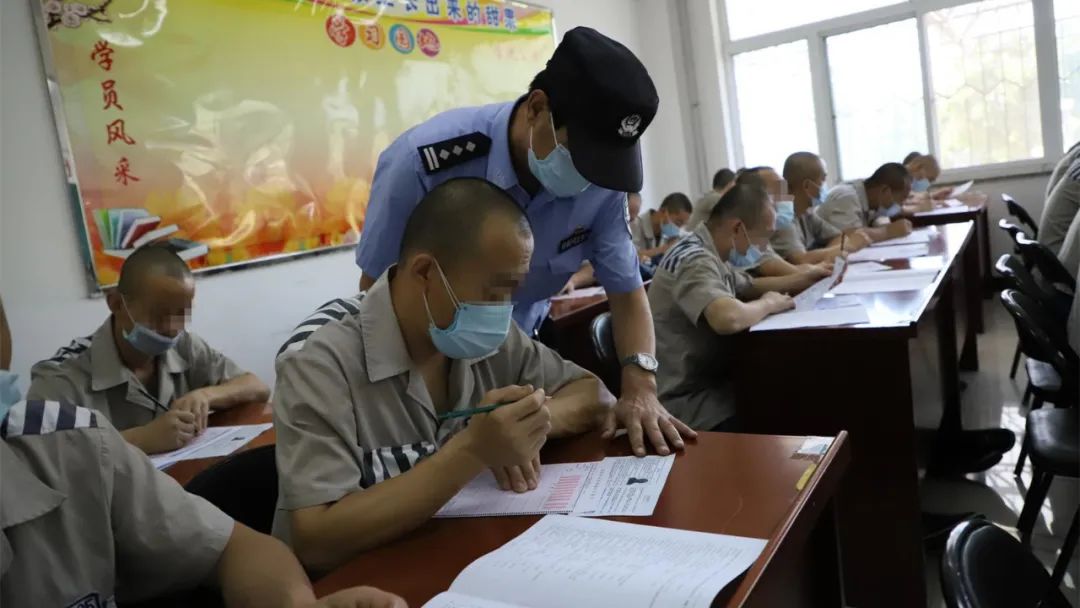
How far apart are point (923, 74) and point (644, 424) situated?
241 inches

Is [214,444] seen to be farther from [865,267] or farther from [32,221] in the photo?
[865,267]

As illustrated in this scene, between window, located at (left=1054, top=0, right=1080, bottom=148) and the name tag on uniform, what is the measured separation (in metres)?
5.64

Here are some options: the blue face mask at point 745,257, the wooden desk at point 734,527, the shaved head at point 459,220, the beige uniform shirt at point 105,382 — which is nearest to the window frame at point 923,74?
the blue face mask at point 745,257

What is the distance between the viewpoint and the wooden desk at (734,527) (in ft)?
2.94

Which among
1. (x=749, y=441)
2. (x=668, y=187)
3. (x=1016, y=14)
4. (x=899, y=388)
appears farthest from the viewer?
(x=668, y=187)

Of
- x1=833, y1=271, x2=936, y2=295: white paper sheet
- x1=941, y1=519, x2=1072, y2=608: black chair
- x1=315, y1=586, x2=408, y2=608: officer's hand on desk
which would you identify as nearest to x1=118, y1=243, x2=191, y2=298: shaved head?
x1=315, y1=586, x2=408, y2=608: officer's hand on desk

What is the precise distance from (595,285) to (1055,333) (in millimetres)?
2095

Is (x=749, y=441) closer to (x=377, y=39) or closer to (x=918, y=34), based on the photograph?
(x=377, y=39)

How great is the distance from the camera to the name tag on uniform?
173cm

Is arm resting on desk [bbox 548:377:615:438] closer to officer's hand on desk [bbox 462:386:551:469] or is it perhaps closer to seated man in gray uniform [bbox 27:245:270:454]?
officer's hand on desk [bbox 462:386:551:469]

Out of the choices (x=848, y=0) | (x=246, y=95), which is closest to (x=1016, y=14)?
(x=848, y=0)

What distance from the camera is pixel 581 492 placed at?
109cm

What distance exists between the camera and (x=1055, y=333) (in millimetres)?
2111

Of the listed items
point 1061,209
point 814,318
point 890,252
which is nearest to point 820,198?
point 890,252
